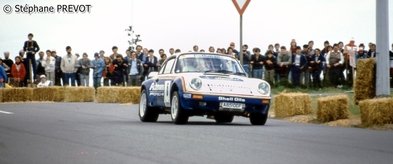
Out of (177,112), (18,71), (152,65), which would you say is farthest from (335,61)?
(177,112)

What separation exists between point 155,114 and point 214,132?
466cm

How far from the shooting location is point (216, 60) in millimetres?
17625

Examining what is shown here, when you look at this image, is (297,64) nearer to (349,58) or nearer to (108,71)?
(349,58)

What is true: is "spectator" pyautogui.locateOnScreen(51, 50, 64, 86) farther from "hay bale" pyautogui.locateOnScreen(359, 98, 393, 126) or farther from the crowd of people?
"hay bale" pyautogui.locateOnScreen(359, 98, 393, 126)

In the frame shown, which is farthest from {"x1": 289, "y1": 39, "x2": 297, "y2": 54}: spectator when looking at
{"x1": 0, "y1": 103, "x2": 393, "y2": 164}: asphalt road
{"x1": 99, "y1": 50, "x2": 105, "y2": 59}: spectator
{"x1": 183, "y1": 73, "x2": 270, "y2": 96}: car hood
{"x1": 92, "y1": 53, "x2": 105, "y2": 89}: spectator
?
{"x1": 0, "y1": 103, "x2": 393, "y2": 164}: asphalt road

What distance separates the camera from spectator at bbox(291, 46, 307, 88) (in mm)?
30328

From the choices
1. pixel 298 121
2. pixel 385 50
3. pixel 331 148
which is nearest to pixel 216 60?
pixel 298 121

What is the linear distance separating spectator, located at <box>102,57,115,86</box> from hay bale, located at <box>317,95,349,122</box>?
17.0 m

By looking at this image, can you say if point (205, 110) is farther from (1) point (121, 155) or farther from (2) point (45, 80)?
(2) point (45, 80)

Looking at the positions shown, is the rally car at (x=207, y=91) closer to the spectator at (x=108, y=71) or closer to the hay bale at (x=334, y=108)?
the hay bale at (x=334, y=108)

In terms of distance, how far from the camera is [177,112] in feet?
53.4

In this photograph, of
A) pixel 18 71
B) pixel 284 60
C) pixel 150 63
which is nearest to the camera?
pixel 284 60

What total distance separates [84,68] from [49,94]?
1858mm

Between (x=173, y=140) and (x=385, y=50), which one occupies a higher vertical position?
(x=385, y=50)
